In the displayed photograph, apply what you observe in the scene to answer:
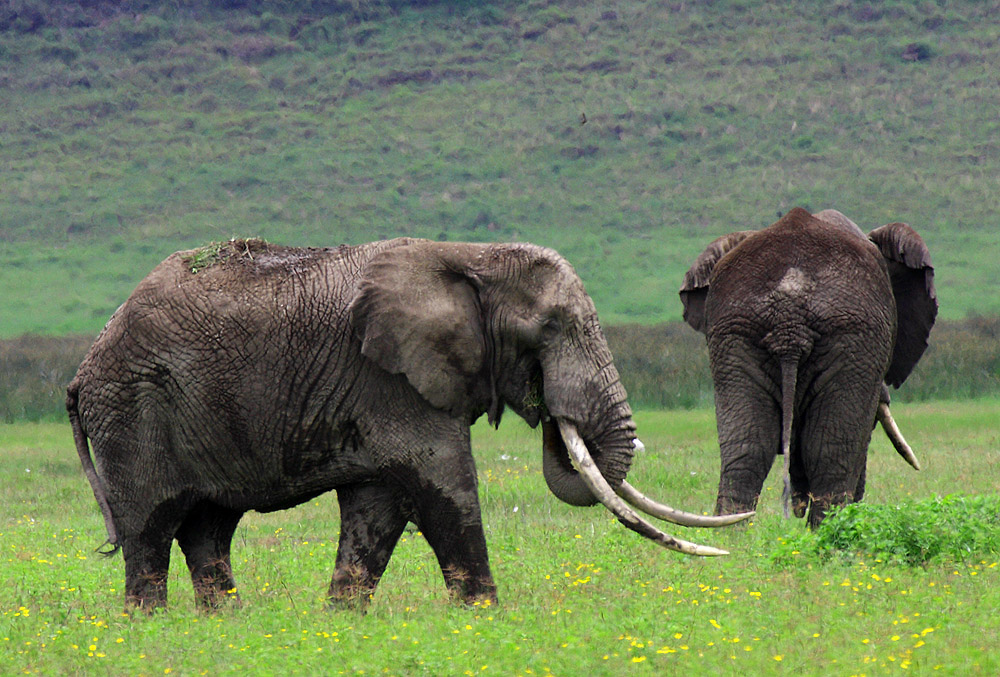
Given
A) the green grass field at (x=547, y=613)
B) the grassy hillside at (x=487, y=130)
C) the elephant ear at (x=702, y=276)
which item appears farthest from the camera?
the grassy hillside at (x=487, y=130)

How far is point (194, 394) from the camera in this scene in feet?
30.3

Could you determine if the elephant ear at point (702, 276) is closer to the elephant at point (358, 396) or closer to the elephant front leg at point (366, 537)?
the elephant at point (358, 396)

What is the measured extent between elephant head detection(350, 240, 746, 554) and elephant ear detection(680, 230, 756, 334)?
3627mm

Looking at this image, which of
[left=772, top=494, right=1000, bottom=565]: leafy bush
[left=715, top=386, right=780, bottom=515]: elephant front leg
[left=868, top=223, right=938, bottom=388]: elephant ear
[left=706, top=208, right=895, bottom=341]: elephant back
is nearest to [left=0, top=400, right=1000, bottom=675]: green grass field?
[left=772, top=494, right=1000, bottom=565]: leafy bush

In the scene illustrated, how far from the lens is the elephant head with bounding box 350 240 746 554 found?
896cm

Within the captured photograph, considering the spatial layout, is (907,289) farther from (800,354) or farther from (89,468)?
(89,468)

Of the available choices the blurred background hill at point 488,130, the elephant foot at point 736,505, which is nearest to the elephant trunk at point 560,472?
the elephant foot at point 736,505

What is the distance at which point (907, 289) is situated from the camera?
12.6 m

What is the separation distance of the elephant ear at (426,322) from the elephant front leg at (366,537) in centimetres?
71

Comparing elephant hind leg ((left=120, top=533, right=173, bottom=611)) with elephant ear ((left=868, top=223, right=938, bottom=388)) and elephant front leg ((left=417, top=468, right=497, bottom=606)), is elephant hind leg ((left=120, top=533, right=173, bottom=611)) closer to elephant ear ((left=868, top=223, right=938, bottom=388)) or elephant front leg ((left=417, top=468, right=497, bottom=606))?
elephant front leg ((left=417, top=468, right=497, bottom=606))

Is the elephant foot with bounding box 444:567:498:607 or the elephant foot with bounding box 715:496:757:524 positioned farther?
the elephant foot with bounding box 715:496:757:524

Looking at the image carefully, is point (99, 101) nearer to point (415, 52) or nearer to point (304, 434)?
point (415, 52)

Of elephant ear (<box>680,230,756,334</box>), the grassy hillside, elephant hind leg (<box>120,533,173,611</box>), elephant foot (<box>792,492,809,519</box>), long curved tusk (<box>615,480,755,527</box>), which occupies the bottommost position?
the grassy hillside

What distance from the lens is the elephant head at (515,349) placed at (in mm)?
8961
